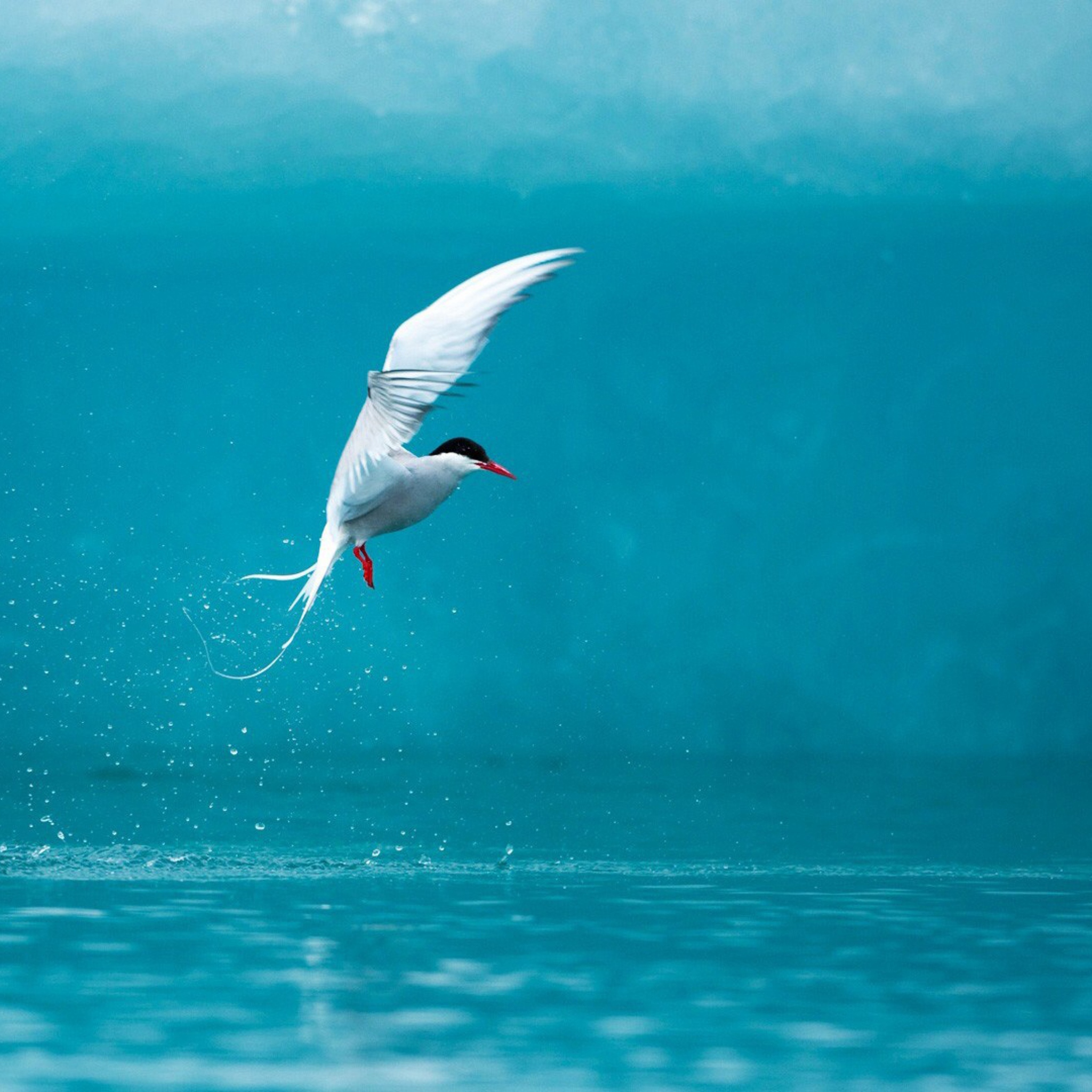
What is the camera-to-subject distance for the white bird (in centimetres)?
1045

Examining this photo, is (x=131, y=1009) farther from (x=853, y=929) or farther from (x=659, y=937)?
(x=853, y=929)

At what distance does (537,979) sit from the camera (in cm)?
959

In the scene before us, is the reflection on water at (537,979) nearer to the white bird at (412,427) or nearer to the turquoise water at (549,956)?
the turquoise water at (549,956)

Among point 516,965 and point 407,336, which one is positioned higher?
point 407,336

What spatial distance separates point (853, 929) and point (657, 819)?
305 inches

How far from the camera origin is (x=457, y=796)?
22.9 meters

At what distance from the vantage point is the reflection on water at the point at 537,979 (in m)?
7.79

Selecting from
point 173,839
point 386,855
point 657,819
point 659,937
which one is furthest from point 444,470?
point 657,819

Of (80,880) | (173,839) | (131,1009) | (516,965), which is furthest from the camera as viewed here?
(173,839)

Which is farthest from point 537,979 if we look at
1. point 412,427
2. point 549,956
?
point 412,427

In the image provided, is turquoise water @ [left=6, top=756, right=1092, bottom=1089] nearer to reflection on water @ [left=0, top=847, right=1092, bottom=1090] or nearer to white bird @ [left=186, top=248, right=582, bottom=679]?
reflection on water @ [left=0, top=847, right=1092, bottom=1090]

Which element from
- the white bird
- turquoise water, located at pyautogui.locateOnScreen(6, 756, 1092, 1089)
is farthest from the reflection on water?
the white bird

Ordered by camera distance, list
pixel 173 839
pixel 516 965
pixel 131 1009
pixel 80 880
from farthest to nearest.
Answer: pixel 173 839, pixel 80 880, pixel 516 965, pixel 131 1009

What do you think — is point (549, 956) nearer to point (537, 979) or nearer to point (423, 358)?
point (537, 979)
